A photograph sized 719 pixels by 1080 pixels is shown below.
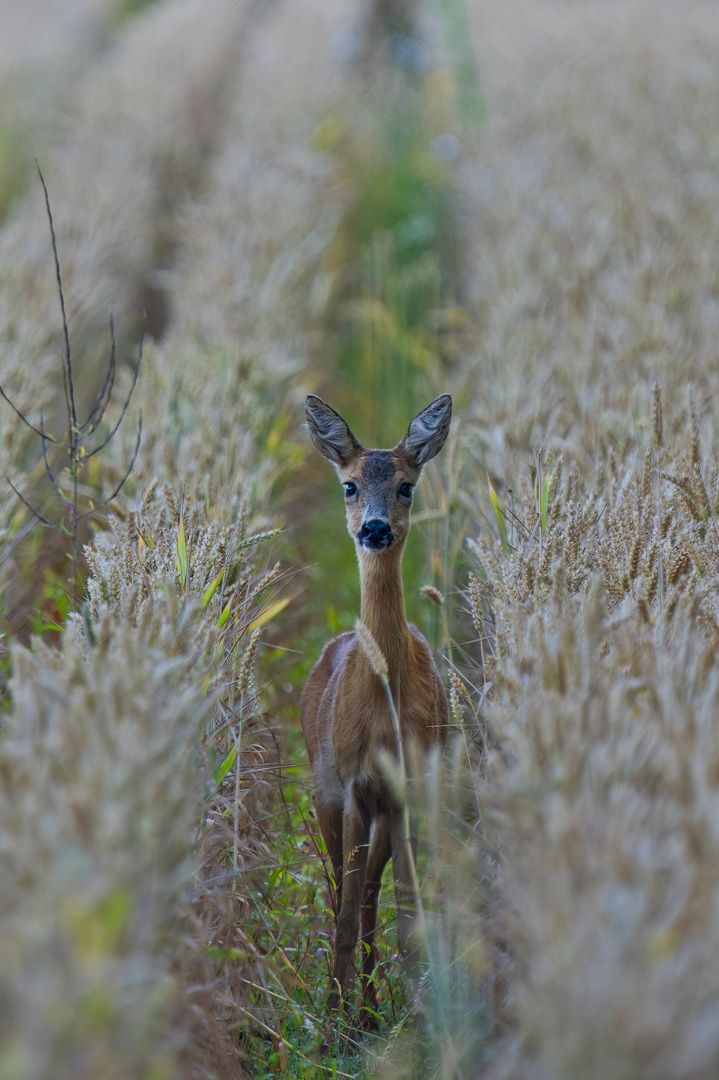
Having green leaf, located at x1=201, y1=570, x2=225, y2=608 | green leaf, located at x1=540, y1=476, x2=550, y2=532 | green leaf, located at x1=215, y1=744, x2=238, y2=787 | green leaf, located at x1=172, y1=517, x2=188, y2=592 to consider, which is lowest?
green leaf, located at x1=215, y1=744, x2=238, y2=787

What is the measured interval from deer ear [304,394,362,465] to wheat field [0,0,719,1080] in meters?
0.39

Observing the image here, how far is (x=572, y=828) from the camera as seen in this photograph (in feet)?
7.05

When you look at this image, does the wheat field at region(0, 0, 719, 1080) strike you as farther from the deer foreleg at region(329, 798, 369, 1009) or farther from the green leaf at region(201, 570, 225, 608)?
the deer foreleg at region(329, 798, 369, 1009)

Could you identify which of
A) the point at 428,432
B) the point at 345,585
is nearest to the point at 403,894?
the point at 428,432

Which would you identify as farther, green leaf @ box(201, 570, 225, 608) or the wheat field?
green leaf @ box(201, 570, 225, 608)

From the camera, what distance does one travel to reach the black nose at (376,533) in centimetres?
344

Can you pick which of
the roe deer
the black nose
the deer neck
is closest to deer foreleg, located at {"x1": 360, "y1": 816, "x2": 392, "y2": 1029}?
the roe deer

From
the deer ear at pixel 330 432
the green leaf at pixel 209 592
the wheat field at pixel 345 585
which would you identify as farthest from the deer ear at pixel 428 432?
the green leaf at pixel 209 592

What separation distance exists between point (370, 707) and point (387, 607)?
33 cm

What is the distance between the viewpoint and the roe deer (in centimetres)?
334

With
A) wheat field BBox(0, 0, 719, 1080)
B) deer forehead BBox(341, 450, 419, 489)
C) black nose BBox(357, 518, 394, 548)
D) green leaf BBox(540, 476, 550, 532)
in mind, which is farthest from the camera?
green leaf BBox(540, 476, 550, 532)

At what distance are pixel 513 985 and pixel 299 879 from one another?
1.14m

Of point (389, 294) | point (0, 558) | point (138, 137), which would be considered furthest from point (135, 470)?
point (138, 137)

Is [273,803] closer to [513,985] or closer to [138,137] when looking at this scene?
[513,985]
